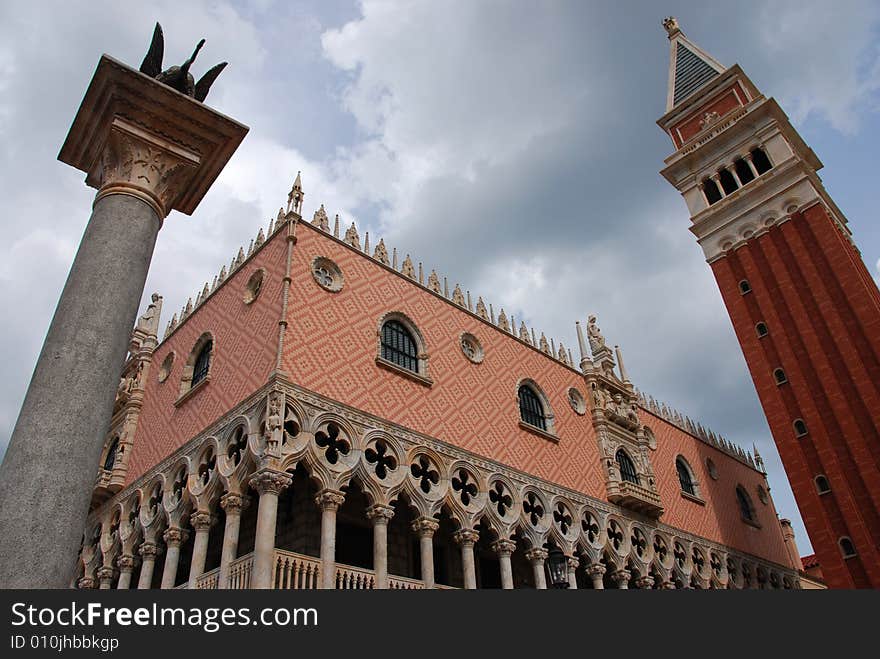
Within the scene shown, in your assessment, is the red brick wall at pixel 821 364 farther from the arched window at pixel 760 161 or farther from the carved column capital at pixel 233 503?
the carved column capital at pixel 233 503

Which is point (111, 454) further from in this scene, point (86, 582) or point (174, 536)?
point (174, 536)

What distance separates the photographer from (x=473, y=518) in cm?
1370

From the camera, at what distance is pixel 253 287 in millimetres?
14336

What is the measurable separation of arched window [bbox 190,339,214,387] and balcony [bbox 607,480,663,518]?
11.1 meters

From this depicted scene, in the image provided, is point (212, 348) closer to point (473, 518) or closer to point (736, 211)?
point (473, 518)

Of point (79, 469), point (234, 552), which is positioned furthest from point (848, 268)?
point (79, 469)

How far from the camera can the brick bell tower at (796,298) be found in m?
20.8

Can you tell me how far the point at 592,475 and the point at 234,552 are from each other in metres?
10.5

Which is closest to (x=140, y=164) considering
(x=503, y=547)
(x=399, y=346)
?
(x=399, y=346)

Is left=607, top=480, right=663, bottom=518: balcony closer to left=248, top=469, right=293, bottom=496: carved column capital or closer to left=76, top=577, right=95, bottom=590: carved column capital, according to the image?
left=248, top=469, right=293, bottom=496: carved column capital

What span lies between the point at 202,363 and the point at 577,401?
1070 cm

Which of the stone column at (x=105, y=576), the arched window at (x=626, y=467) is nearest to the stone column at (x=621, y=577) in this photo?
the arched window at (x=626, y=467)

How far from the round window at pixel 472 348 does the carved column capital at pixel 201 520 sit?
7124mm

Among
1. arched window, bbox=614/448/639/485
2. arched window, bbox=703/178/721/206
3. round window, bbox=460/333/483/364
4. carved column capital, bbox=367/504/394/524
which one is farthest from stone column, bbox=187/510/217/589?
arched window, bbox=703/178/721/206
